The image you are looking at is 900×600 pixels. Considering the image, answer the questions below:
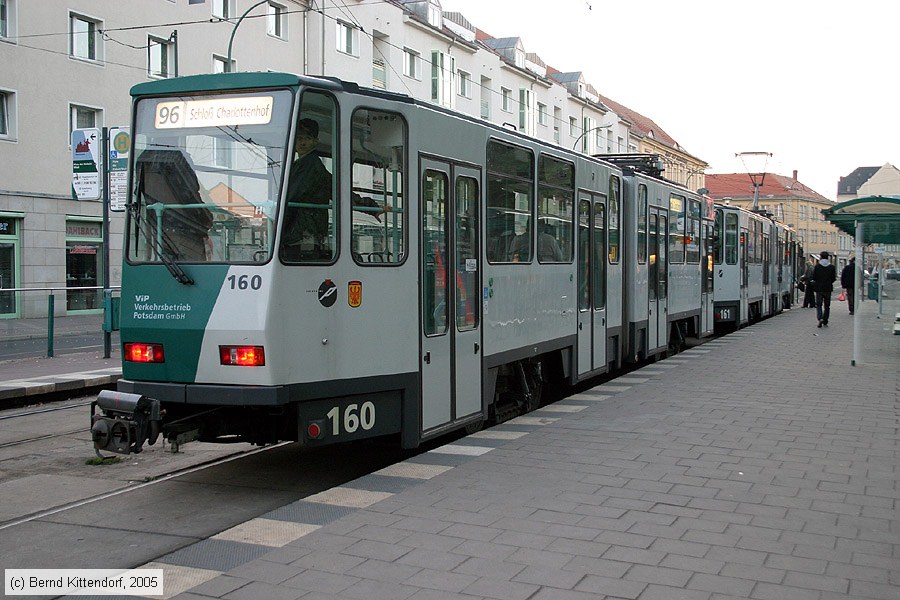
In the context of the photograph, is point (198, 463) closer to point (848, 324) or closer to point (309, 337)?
point (309, 337)

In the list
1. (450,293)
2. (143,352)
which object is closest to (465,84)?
(450,293)

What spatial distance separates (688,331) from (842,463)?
12.4 m

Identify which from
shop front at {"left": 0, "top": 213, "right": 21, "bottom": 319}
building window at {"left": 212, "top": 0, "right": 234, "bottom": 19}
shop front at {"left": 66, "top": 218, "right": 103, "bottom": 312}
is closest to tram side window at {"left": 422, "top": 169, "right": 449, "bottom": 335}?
shop front at {"left": 0, "top": 213, "right": 21, "bottom": 319}

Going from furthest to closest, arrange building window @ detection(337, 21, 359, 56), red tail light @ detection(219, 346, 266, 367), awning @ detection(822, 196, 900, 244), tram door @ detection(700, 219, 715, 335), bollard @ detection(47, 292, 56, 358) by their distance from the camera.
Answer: building window @ detection(337, 21, 359, 56), tram door @ detection(700, 219, 715, 335), bollard @ detection(47, 292, 56, 358), awning @ detection(822, 196, 900, 244), red tail light @ detection(219, 346, 266, 367)

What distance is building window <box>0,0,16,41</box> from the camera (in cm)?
2617

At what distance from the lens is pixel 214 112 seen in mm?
7035

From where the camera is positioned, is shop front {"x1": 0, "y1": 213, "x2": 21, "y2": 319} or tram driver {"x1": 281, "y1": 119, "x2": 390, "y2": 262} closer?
tram driver {"x1": 281, "y1": 119, "x2": 390, "y2": 262}

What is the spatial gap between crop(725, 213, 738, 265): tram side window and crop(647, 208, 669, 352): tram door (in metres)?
7.21

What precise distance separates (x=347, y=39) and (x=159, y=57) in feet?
32.4

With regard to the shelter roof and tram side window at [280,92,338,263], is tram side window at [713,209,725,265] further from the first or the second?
the shelter roof

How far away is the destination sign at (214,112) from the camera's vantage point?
22.6 ft

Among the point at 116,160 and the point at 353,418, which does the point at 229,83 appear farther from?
the point at 116,160

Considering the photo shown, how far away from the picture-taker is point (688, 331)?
20000mm

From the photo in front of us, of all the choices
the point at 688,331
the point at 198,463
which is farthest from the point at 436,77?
the point at 198,463
